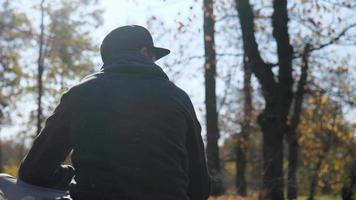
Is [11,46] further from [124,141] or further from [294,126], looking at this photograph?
[124,141]

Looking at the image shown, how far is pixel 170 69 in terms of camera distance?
17.1 m

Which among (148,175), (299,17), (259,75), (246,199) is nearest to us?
(148,175)

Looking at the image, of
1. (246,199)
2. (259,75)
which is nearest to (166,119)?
(246,199)

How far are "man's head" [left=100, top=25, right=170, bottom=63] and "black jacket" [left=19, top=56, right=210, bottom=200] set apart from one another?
73mm

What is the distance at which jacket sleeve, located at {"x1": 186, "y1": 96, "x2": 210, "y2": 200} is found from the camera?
3314 mm

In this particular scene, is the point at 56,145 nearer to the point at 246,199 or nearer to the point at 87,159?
the point at 87,159

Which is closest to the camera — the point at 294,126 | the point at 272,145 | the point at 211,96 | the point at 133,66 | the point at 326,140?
the point at 133,66

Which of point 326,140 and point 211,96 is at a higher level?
point 211,96

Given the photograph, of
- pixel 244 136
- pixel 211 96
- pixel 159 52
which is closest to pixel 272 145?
pixel 211 96

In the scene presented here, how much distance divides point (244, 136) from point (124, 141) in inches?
964

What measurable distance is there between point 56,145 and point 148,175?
1.83 ft

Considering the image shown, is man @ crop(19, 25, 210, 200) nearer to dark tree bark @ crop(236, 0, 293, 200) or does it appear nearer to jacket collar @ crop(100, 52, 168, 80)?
jacket collar @ crop(100, 52, 168, 80)

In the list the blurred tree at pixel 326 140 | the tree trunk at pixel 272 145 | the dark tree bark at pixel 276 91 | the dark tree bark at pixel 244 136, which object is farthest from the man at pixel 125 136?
the blurred tree at pixel 326 140

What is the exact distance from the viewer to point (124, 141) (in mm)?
3047
